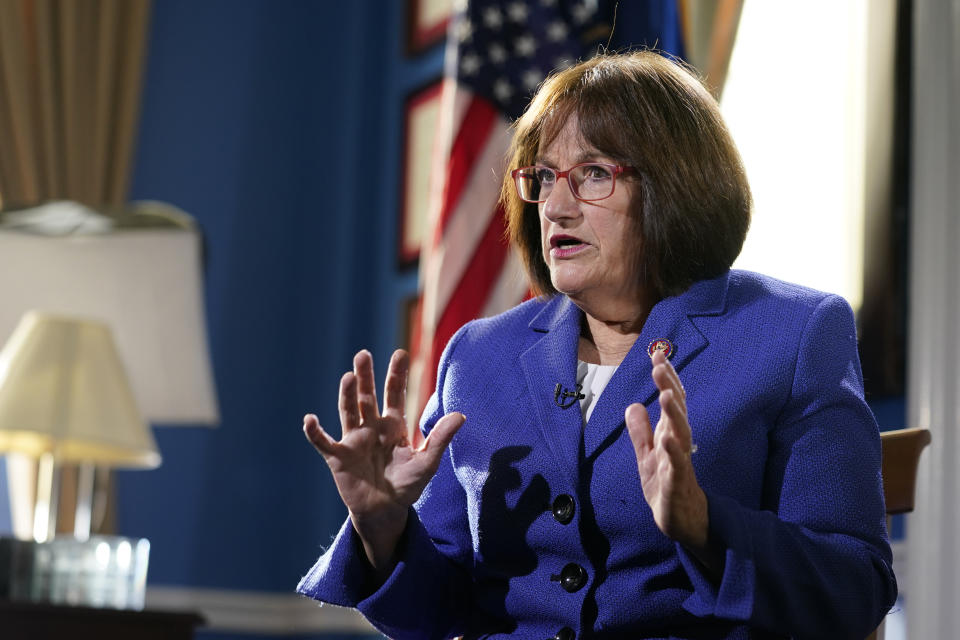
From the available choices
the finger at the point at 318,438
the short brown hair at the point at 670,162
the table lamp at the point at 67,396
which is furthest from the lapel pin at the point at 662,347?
the table lamp at the point at 67,396

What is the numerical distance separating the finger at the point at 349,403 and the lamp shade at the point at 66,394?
6.30 ft

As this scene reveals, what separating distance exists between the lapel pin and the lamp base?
1837mm

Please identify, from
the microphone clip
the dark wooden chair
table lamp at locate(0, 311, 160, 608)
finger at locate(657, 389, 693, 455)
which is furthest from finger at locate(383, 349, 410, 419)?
table lamp at locate(0, 311, 160, 608)

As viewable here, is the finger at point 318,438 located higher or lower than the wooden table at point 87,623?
higher

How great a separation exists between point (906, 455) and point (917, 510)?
2.90 ft

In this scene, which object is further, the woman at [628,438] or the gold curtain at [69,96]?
the gold curtain at [69,96]

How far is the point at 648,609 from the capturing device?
4.80ft

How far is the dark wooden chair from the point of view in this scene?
169 centimetres

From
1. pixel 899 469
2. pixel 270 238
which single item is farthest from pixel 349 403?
pixel 270 238

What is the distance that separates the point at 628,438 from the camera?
5.07ft

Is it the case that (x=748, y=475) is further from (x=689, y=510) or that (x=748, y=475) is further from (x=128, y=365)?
(x=128, y=365)

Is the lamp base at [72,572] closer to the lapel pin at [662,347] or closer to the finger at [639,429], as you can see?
the lapel pin at [662,347]

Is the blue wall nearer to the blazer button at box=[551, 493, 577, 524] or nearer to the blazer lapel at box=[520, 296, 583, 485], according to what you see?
the blazer lapel at box=[520, 296, 583, 485]

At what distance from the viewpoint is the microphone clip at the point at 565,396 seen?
5.33 ft
